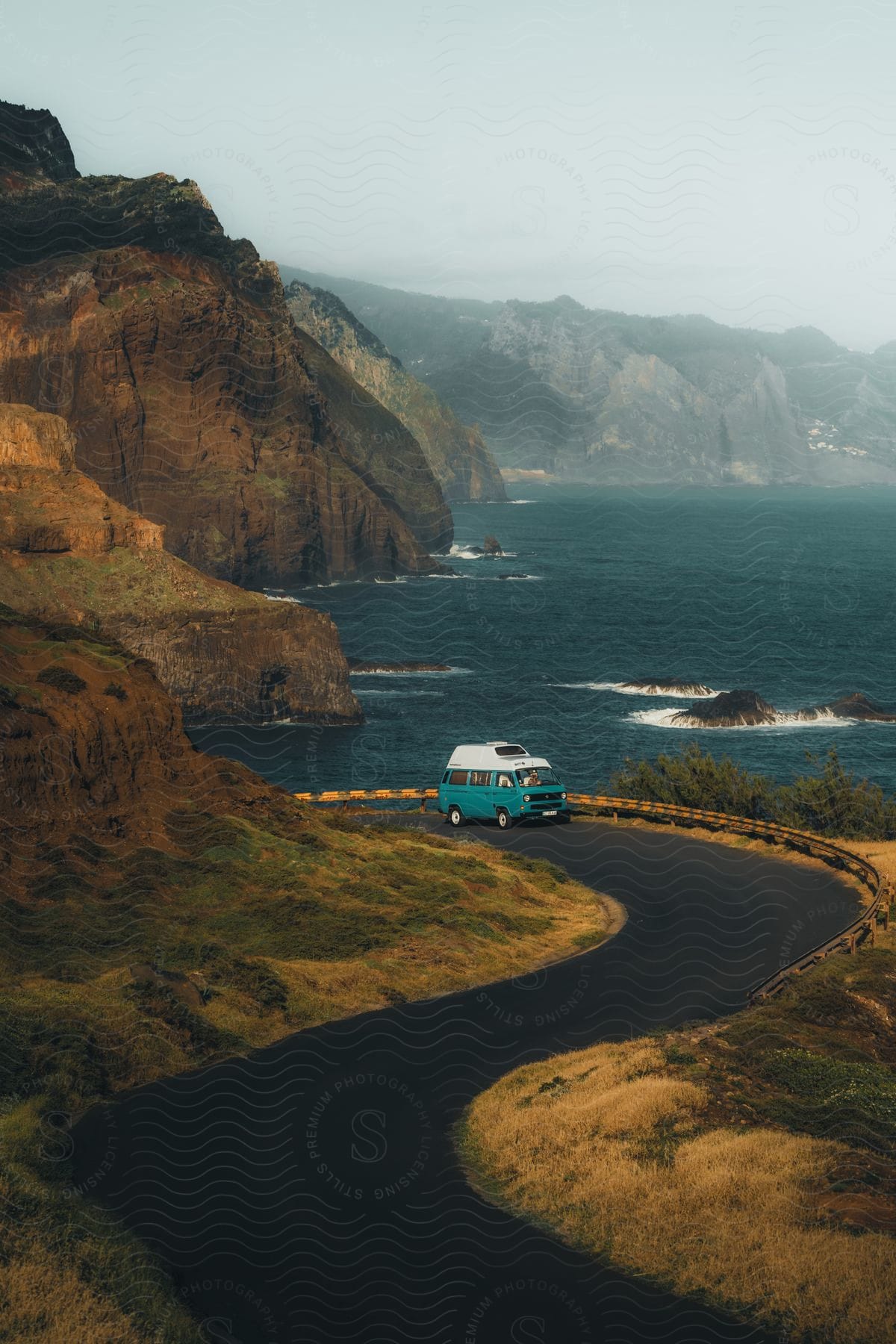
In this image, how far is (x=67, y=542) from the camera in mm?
87438

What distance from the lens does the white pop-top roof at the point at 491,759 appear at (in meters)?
44.3

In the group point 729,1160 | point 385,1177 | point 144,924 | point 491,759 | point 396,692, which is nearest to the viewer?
point 385,1177

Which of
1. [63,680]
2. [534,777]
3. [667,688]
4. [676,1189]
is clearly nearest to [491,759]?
[534,777]

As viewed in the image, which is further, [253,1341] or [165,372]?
[165,372]

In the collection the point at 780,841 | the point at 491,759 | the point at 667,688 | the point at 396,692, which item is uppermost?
the point at 491,759

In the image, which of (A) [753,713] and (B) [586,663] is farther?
(B) [586,663]

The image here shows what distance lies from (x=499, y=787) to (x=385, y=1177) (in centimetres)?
2661

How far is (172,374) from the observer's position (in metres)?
147

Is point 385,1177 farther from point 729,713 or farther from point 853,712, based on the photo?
point 853,712

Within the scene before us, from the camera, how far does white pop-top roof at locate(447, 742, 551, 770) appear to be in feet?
145

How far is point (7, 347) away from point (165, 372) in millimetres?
16220

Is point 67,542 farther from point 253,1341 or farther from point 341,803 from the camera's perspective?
point 253,1341

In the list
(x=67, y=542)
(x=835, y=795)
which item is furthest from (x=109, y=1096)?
(x=67, y=542)

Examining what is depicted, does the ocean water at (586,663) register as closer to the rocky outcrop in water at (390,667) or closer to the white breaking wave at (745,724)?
the white breaking wave at (745,724)
